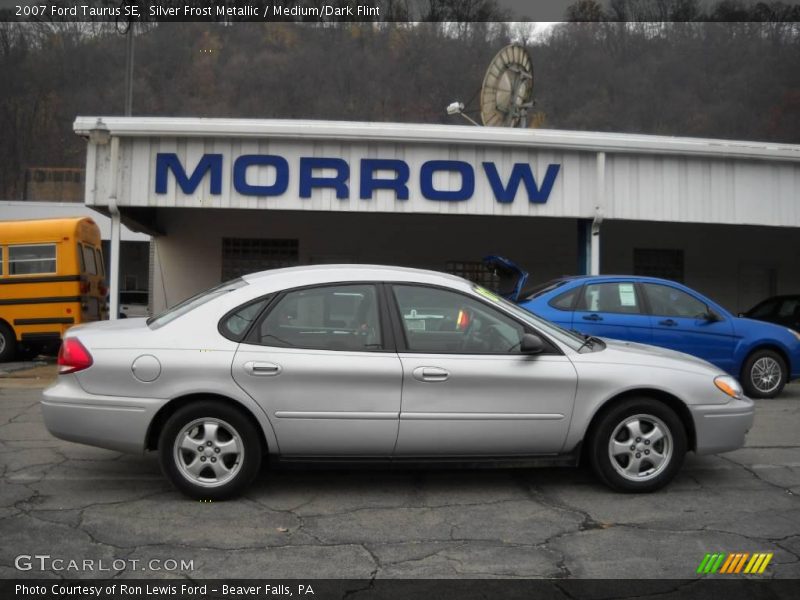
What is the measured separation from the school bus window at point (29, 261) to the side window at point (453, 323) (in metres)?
10.9

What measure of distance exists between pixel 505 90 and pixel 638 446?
41.9ft

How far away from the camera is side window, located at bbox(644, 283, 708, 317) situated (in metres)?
9.23

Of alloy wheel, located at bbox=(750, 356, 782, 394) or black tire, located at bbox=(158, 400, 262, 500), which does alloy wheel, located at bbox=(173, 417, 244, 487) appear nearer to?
black tire, located at bbox=(158, 400, 262, 500)

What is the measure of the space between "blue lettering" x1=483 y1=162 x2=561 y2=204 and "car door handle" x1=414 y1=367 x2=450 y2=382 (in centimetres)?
819

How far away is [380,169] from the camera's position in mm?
12391

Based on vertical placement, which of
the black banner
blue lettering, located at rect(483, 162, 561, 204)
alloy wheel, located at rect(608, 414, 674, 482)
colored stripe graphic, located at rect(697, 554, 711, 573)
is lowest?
colored stripe graphic, located at rect(697, 554, 711, 573)

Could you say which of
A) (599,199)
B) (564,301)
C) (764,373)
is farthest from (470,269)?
(764,373)

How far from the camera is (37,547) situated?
13.0ft

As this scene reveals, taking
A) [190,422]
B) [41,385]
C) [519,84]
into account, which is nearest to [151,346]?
[190,422]

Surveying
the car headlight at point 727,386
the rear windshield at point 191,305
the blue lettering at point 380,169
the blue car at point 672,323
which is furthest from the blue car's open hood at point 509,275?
the rear windshield at point 191,305

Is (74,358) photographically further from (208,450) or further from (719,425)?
(719,425)

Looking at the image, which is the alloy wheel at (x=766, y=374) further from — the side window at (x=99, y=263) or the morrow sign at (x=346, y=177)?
the side window at (x=99, y=263)

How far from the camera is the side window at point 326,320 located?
4785mm

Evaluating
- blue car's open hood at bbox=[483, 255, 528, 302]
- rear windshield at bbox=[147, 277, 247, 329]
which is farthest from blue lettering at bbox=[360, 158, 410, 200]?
rear windshield at bbox=[147, 277, 247, 329]
